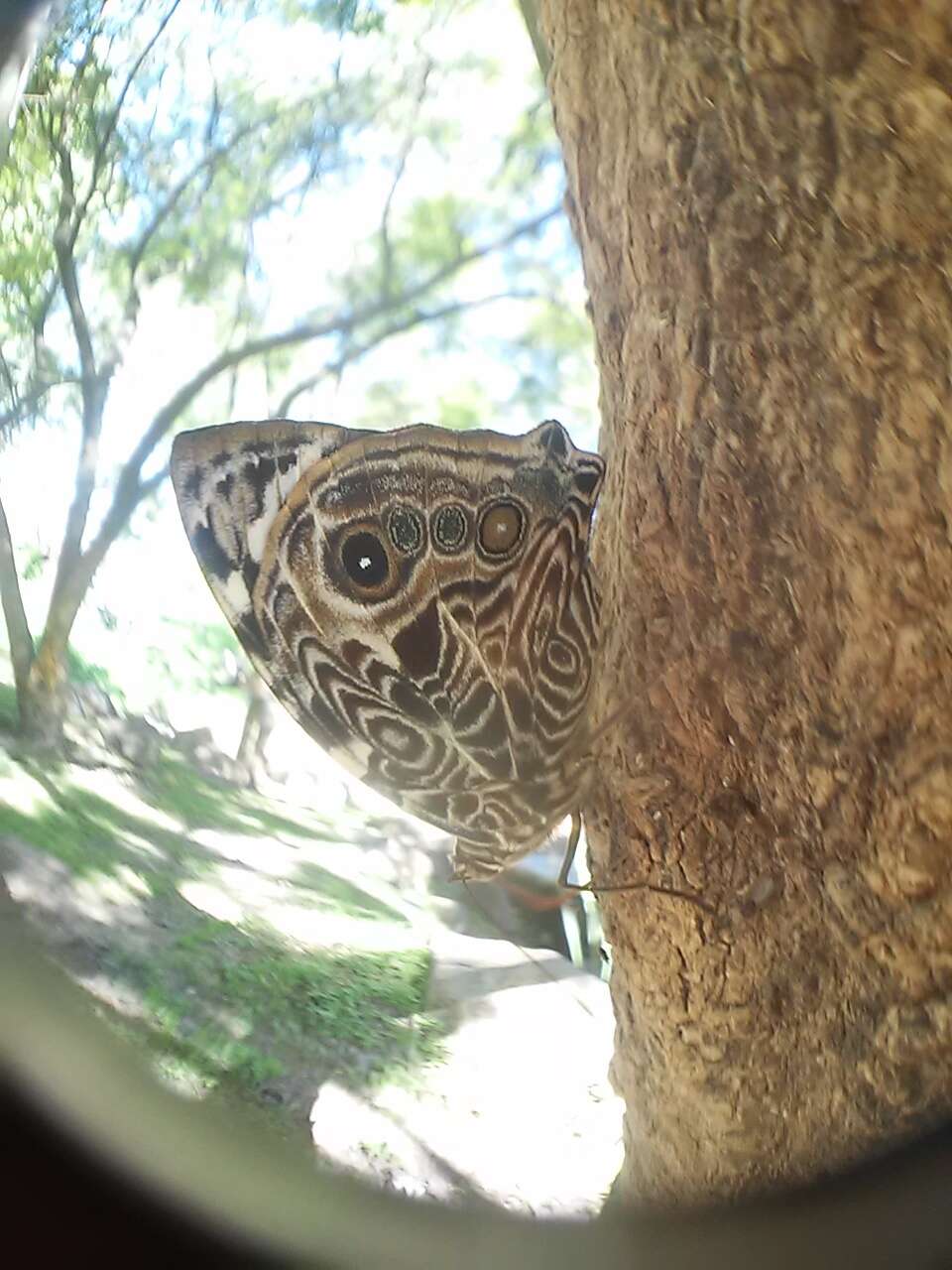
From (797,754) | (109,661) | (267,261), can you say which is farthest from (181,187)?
(797,754)

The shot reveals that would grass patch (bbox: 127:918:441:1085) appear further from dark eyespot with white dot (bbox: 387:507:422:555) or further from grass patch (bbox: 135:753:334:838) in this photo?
dark eyespot with white dot (bbox: 387:507:422:555)

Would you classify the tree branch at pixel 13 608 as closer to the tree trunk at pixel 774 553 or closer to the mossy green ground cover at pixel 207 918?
the mossy green ground cover at pixel 207 918

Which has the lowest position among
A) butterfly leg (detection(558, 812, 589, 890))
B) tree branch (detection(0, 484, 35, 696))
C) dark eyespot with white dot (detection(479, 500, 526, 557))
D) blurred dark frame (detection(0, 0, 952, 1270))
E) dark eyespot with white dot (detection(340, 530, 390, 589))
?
blurred dark frame (detection(0, 0, 952, 1270))

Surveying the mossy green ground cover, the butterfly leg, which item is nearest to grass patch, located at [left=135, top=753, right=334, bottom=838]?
the mossy green ground cover

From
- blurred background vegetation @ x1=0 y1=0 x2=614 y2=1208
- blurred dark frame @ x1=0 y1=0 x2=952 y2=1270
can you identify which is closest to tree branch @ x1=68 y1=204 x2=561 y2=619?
blurred background vegetation @ x1=0 y1=0 x2=614 y2=1208

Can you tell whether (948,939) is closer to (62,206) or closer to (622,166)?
(622,166)

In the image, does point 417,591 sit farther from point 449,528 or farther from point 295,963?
point 295,963

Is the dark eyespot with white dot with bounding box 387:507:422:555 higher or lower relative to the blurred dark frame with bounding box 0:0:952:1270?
higher
